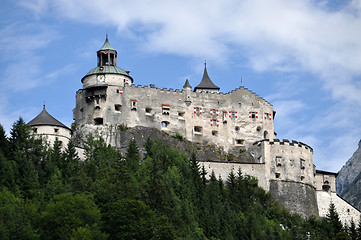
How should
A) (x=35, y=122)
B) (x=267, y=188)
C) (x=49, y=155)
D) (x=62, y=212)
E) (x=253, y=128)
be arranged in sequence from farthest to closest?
(x=253, y=128) → (x=267, y=188) → (x=35, y=122) → (x=49, y=155) → (x=62, y=212)

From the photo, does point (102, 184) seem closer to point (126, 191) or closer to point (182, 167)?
point (126, 191)

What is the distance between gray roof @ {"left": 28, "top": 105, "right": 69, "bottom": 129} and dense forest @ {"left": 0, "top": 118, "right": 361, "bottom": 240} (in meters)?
2.50

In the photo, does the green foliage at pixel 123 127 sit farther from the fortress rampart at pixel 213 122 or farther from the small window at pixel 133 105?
the small window at pixel 133 105

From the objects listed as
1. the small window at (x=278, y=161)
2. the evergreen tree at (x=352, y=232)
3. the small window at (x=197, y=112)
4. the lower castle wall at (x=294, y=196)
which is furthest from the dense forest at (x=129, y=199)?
the small window at (x=197, y=112)

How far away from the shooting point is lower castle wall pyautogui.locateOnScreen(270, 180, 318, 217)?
76250mm

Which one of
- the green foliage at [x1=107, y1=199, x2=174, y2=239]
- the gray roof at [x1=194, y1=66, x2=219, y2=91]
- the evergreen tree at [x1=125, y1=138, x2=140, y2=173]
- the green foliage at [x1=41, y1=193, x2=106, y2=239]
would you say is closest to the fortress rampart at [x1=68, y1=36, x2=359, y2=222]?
the evergreen tree at [x1=125, y1=138, x2=140, y2=173]

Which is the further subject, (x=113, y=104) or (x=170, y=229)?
(x=113, y=104)

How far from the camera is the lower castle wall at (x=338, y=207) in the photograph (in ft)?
259

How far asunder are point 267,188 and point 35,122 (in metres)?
24.4

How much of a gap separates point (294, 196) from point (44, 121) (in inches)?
1046

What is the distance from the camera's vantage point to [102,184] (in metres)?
61.2

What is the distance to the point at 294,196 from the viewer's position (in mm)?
76750

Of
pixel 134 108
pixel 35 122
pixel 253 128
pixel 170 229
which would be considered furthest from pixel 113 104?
pixel 170 229

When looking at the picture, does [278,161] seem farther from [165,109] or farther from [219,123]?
[165,109]
